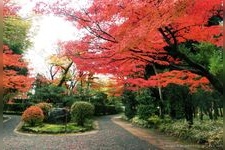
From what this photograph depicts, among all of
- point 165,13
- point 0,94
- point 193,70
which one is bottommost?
point 0,94

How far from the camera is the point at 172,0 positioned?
9141 millimetres

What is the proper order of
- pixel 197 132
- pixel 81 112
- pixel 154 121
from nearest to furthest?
pixel 197 132, pixel 154 121, pixel 81 112

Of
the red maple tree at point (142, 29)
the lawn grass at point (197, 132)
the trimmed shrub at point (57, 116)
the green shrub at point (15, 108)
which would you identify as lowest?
the lawn grass at point (197, 132)

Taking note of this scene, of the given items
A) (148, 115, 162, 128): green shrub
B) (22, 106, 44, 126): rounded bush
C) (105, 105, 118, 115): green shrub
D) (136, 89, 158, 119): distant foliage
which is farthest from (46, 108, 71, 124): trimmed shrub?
(105, 105, 118, 115): green shrub

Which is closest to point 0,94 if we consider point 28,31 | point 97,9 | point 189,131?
point 97,9

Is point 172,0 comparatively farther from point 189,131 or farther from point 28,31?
point 28,31

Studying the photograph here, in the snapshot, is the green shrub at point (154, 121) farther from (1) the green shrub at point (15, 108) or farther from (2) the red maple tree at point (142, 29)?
(1) the green shrub at point (15, 108)

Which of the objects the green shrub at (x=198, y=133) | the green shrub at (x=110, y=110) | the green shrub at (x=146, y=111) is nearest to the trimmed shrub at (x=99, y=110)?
the green shrub at (x=110, y=110)

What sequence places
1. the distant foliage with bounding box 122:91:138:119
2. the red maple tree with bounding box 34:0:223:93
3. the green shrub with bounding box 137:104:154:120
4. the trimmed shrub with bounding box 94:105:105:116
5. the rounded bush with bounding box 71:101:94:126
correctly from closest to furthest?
the red maple tree with bounding box 34:0:223:93 < the rounded bush with bounding box 71:101:94:126 < the green shrub with bounding box 137:104:154:120 < the distant foliage with bounding box 122:91:138:119 < the trimmed shrub with bounding box 94:105:105:116

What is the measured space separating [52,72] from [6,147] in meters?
32.2

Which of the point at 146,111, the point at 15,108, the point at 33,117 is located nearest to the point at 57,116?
the point at 33,117

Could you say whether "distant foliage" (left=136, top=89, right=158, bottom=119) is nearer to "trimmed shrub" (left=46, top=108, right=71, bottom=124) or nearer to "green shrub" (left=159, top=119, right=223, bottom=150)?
"green shrub" (left=159, top=119, right=223, bottom=150)

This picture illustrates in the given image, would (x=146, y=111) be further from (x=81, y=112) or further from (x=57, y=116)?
(x=57, y=116)

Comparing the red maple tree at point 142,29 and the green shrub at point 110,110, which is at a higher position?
the red maple tree at point 142,29
